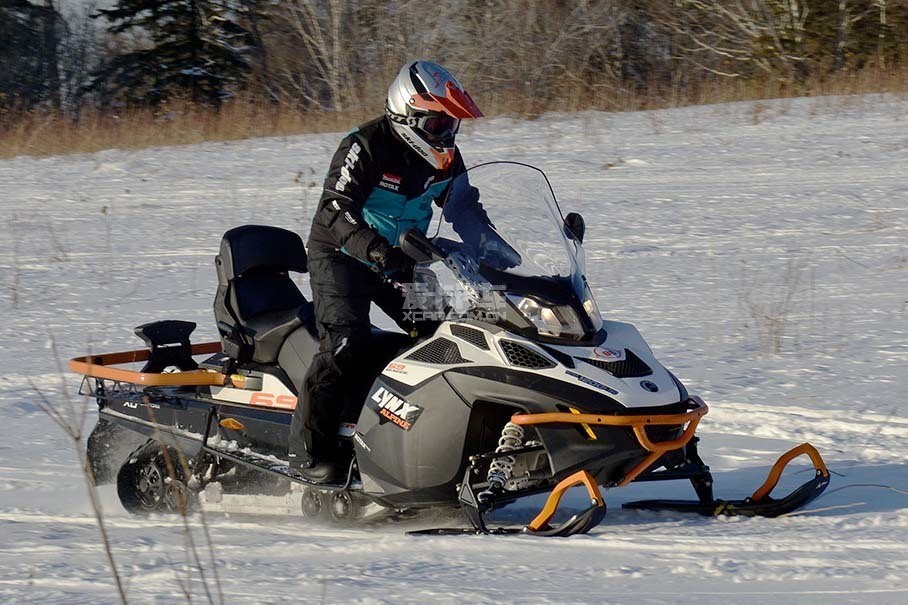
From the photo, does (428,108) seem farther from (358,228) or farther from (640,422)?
(640,422)

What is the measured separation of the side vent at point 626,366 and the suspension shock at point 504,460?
0.38 metres

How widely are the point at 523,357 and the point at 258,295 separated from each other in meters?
1.58

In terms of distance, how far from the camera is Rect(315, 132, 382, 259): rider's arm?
16.1 feet

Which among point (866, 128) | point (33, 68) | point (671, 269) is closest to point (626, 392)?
point (671, 269)

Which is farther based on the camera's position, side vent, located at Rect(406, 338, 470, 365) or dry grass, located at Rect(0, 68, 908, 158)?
dry grass, located at Rect(0, 68, 908, 158)

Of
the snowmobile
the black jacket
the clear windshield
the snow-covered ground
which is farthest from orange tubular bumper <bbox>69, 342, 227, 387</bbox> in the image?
the clear windshield

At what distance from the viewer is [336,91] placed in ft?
→ 77.8

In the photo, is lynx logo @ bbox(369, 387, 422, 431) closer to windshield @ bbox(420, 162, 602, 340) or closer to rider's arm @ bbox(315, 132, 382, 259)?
windshield @ bbox(420, 162, 602, 340)

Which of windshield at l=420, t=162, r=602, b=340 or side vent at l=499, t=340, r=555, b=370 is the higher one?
windshield at l=420, t=162, r=602, b=340

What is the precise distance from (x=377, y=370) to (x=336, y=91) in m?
19.1

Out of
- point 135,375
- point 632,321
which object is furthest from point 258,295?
point 632,321

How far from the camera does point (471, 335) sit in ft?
15.5

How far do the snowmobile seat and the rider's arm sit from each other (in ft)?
1.94

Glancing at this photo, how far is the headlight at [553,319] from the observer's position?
4598 mm
